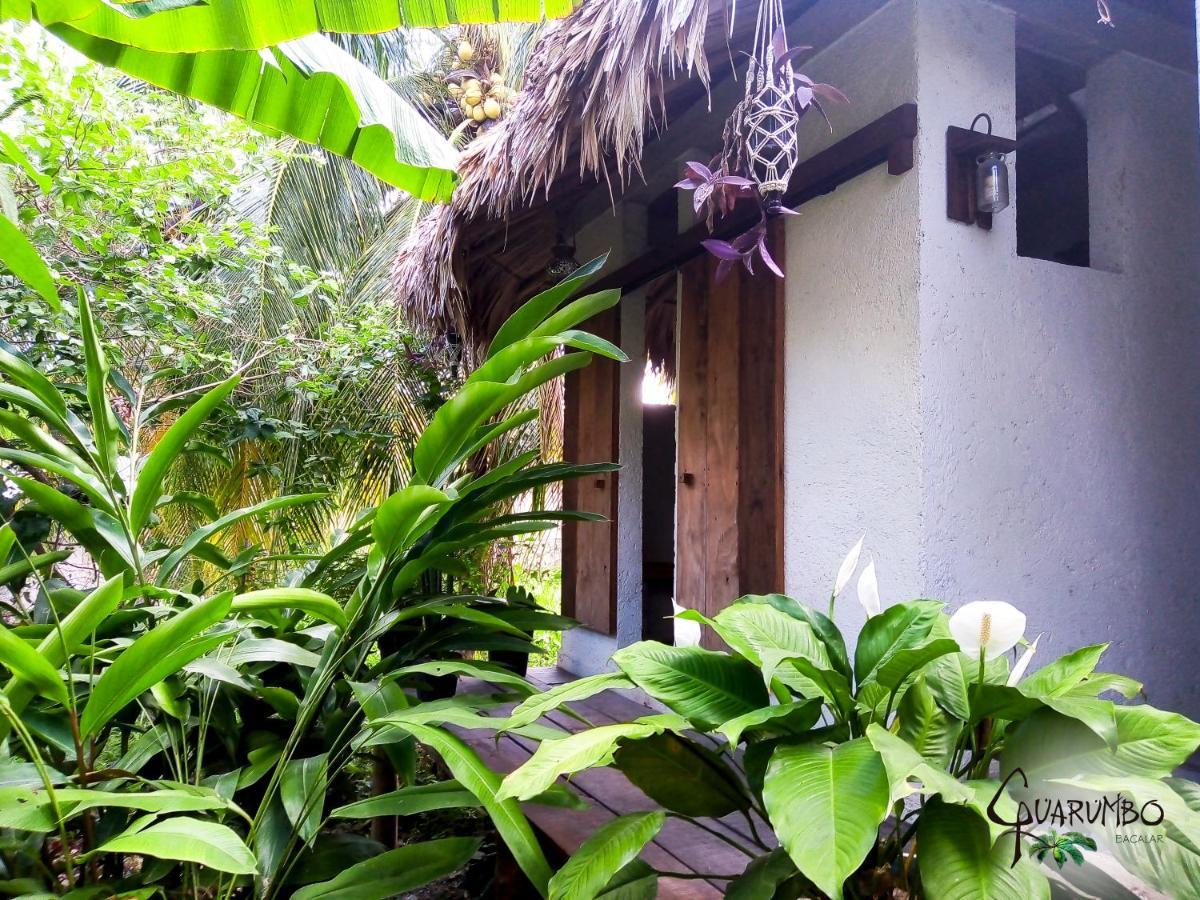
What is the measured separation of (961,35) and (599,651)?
106 inches

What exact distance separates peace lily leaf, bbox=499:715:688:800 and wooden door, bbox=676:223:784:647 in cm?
137

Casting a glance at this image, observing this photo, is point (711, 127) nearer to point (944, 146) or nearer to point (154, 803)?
point (944, 146)

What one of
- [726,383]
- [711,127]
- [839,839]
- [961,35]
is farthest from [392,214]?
[839,839]

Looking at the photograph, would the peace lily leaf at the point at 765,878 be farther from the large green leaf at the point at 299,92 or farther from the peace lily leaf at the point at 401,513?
the large green leaf at the point at 299,92

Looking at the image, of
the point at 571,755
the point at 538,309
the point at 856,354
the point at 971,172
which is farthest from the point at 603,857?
the point at 971,172

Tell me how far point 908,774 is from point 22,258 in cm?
152

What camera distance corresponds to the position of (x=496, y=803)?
1.06 m

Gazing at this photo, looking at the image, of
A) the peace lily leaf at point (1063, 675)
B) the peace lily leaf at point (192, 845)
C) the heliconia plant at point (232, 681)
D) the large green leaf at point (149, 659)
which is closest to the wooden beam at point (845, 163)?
the heliconia plant at point (232, 681)

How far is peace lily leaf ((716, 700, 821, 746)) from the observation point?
3.18 feet

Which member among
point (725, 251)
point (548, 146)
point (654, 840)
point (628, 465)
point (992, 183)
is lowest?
point (654, 840)

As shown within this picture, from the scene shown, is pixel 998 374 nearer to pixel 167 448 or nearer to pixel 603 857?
pixel 603 857

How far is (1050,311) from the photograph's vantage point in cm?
208

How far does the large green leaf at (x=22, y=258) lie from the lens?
1.18m

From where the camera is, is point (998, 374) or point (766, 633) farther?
point (998, 374)
